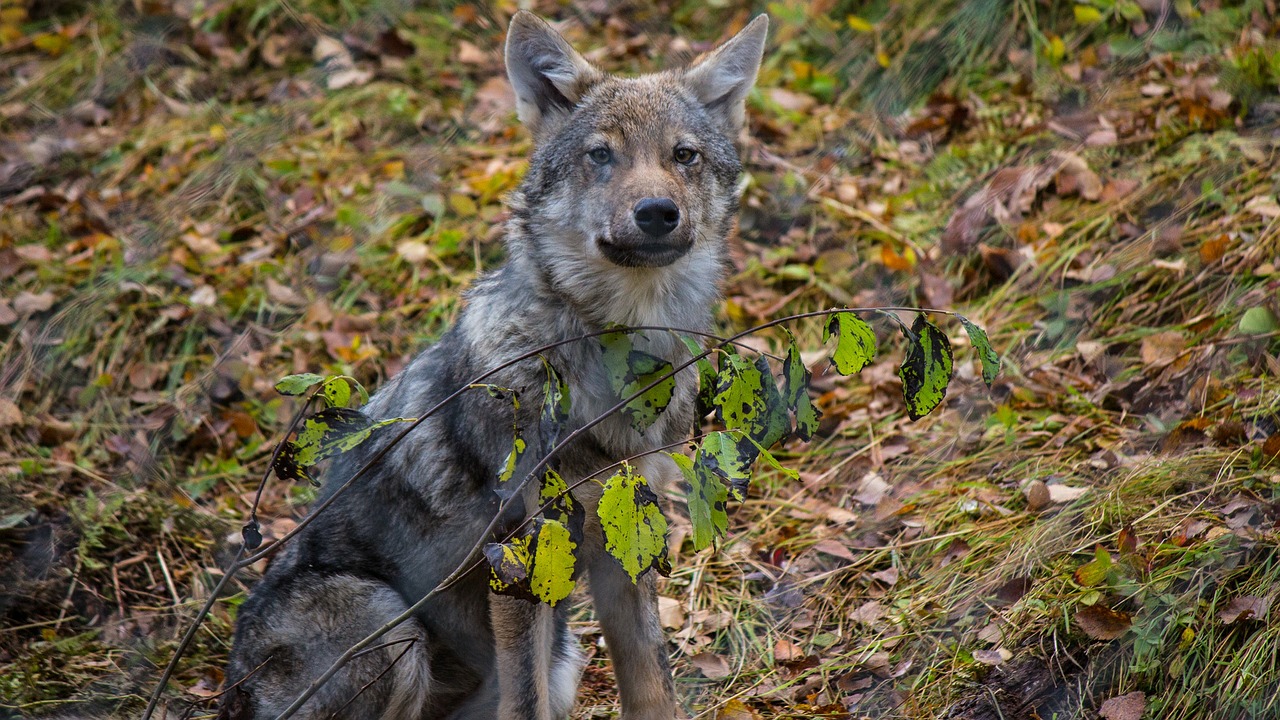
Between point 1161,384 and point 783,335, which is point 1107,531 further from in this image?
point 783,335

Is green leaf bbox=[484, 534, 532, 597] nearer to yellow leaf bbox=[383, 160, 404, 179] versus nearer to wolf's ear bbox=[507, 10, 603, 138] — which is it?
wolf's ear bbox=[507, 10, 603, 138]

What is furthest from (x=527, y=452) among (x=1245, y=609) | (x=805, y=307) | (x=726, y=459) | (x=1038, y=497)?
(x=805, y=307)

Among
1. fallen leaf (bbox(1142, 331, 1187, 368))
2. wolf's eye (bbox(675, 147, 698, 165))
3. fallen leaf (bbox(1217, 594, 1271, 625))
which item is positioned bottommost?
fallen leaf (bbox(1217, 594, 1271, 625))

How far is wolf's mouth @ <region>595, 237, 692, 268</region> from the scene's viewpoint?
13.2 feet

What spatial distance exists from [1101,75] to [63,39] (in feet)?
28.4

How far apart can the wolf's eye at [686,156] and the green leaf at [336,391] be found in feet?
5.39

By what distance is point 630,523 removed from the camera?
3004mm

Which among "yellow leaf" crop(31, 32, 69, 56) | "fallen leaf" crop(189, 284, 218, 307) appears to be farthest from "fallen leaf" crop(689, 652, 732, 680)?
"yellow leaf" crop(31, 32, 69, 56)

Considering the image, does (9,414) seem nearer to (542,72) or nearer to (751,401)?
(542,72)

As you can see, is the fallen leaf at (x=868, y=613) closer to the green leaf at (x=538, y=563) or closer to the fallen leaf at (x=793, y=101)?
the green leaf at (x=538, y=563)

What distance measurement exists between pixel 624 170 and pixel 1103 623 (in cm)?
248

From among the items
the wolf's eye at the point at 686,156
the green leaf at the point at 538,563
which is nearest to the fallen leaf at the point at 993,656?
the green leaf at the point at 538,563

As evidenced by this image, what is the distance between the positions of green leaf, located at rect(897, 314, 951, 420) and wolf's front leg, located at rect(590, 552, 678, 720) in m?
1.54

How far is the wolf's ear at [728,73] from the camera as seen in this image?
15.4 ft
